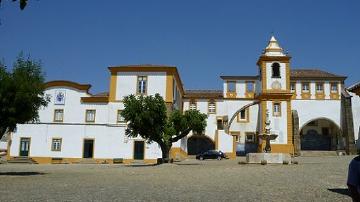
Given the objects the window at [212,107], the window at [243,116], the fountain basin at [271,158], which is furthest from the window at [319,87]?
the fountain basin at [271,158]

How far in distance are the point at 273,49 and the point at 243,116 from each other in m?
9.63

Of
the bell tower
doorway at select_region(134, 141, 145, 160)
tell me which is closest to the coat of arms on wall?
doorway at select_region(134, 141, 145, 160)

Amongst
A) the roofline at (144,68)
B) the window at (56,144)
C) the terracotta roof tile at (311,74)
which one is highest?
the terracotta roof tile at (311,74)

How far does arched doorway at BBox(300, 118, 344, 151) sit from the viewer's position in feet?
180

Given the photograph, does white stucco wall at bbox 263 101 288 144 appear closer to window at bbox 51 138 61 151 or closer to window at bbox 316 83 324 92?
window at bbox 316 83 324 92

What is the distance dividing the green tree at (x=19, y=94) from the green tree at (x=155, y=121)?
29.6 feet

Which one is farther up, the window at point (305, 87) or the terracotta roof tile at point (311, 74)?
the terracotta roof tile at point (311, 74)

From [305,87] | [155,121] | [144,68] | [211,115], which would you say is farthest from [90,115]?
[305,87]

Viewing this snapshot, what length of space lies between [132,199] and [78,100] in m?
34.3

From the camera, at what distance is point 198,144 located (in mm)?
55625

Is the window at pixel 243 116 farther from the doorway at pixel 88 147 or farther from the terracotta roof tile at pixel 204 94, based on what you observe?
the doorway at pixel 88 147

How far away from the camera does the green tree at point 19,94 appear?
1966 centimetres

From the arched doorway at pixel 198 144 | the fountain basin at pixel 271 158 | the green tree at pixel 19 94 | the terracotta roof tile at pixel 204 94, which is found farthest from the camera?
the terracotta roof tile at pixel 204 94

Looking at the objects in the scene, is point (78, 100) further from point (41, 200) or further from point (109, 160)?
point (41, 200)
